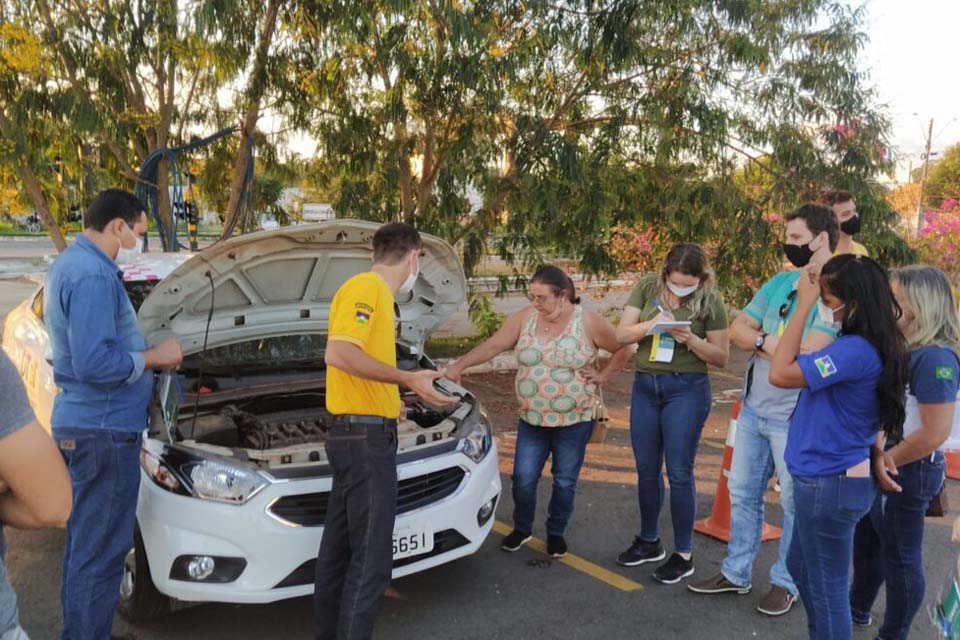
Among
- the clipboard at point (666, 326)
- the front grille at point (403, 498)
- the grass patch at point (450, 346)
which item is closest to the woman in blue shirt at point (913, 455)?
the clipboard at point (666, 326)

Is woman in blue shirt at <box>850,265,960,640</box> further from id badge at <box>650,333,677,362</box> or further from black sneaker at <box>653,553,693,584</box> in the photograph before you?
id badge at <box>650,333,677,362</box>

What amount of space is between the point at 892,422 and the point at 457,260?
8.19 ft

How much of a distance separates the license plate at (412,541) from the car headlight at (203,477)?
694mm

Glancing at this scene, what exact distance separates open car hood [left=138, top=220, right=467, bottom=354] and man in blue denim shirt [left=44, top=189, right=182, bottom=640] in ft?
1.96

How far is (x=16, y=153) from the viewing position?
21.4 ft

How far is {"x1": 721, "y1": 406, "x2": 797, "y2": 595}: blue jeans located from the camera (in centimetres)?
413

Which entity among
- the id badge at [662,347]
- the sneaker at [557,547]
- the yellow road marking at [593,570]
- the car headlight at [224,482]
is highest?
the id badge at [662,347]

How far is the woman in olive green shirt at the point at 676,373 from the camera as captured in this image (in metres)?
4.30

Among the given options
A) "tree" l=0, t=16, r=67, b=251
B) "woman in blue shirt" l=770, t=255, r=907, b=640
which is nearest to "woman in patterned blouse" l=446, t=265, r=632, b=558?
"woman in blue shirt" l=770, t=255, r=907, b=640

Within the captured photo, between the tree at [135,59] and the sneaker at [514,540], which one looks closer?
the sneaker at [514,540]

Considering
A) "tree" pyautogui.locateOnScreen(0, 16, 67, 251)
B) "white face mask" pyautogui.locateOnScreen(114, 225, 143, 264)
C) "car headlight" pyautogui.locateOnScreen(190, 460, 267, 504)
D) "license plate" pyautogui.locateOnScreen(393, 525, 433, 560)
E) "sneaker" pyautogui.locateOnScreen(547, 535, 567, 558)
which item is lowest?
"sneaker" pyautogui.locateOnScreen(547, 535, 567, 558)

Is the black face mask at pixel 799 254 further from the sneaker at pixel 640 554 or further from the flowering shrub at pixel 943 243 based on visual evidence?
the flowering shrub at pixel 943 243

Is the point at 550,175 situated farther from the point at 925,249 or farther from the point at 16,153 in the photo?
the point at 925,249

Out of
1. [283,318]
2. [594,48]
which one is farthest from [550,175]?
[283,318]
